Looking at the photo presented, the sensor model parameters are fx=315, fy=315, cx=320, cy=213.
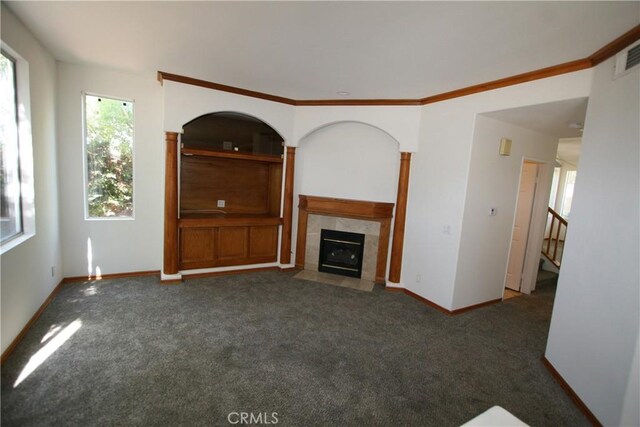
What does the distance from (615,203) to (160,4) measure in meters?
3.52

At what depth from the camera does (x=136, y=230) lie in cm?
438

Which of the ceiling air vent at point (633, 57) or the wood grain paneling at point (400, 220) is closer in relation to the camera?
the ceiling air vent at point (633, 57)

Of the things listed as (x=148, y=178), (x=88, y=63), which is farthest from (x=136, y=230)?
(x=88, y=63)

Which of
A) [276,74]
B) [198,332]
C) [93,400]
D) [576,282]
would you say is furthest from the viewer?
[276,74]

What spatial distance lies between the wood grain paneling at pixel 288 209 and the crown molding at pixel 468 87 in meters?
0.85

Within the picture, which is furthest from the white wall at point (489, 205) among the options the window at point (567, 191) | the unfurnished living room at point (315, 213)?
the window at point (567, 191)

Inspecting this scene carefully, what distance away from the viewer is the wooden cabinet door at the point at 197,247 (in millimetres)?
4418

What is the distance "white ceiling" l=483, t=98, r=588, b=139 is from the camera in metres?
3.02

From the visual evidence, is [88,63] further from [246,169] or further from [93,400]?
[93,400]

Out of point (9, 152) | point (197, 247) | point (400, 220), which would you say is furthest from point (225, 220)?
point (400, 220)

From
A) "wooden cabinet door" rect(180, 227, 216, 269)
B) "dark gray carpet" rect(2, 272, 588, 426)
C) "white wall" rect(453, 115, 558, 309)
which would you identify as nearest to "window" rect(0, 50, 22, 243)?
"dark gray carpet" rect(2, 272, 588, 426)

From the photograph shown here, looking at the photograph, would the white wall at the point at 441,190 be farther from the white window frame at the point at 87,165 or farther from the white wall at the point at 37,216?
the white wall at the point at 37,216

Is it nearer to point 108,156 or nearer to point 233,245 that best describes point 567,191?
point 233,245

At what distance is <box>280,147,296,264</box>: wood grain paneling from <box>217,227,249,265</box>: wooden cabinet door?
594 millimetres
